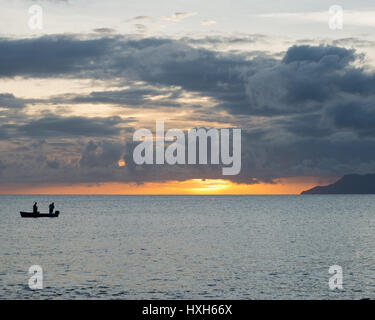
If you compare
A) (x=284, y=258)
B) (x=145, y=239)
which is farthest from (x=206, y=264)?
(x=145, y=239)

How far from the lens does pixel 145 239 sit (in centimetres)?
8188

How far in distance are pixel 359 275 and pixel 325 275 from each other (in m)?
3.29

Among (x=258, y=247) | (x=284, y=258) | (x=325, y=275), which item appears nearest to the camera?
(x=325, y=275)

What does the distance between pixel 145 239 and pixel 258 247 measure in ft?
68.3
